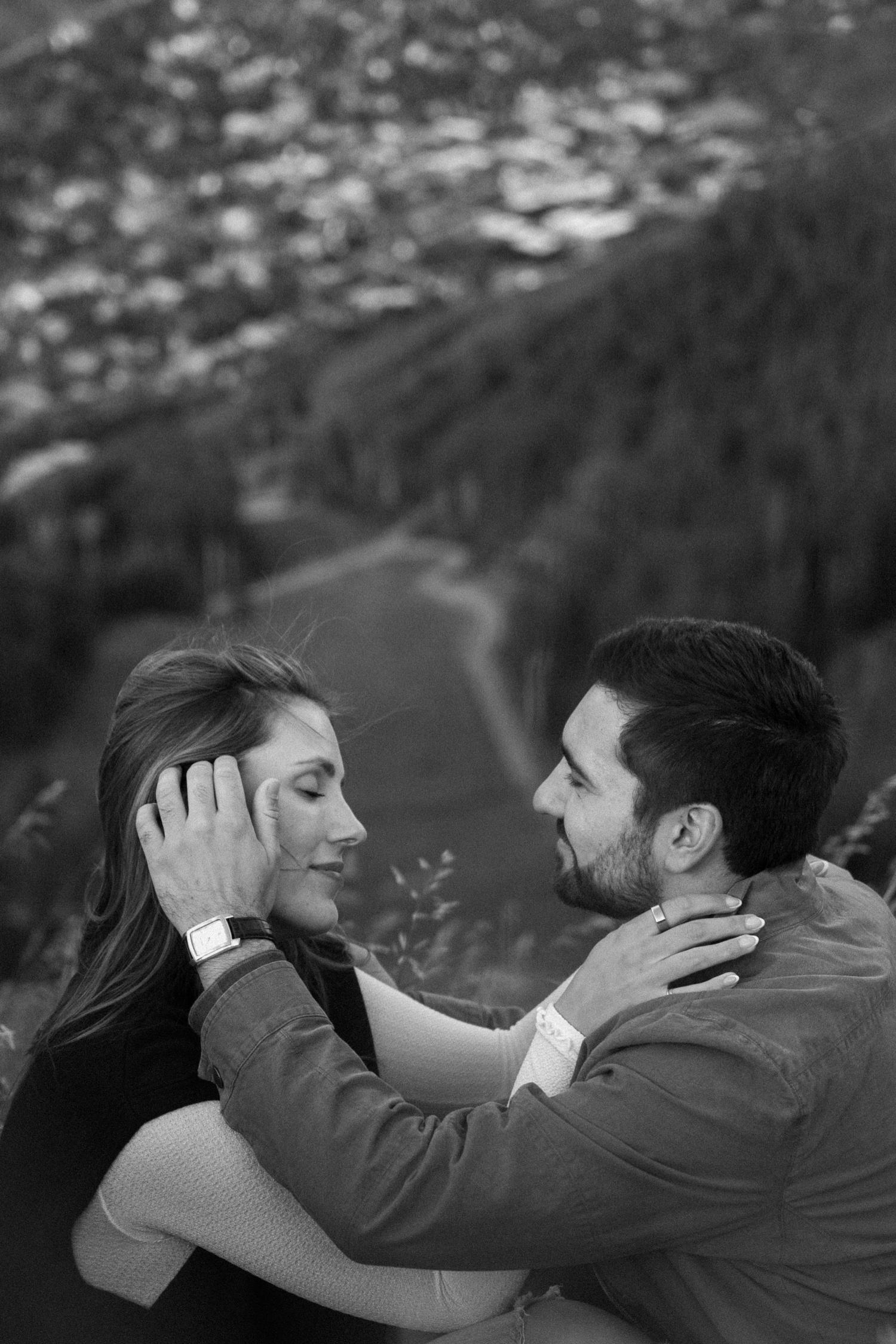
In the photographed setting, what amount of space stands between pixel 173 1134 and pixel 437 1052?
586 millimetres

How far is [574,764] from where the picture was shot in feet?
5.41

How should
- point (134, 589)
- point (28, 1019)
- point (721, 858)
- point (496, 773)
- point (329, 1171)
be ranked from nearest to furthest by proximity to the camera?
1. point (329, 1171)
2. point (721, 858)
3. point (28, 1019)
4. point (496, 773)
5. point (134, 589)

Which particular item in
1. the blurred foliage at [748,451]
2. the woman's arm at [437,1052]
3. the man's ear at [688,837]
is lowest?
the blurred foliage at [748,451]

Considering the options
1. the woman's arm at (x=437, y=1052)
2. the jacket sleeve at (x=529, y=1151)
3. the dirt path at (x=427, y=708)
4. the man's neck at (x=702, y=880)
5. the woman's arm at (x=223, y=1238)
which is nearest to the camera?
the jacket sleeve at (x=529, y=1151)

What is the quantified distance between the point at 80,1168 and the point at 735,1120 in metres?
0.66

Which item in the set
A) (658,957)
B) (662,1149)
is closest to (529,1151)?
(662,1149)

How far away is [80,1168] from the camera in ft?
4.62

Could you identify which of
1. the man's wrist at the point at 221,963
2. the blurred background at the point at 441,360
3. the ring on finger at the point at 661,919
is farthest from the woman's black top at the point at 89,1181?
the blurred background at the point at 441,360

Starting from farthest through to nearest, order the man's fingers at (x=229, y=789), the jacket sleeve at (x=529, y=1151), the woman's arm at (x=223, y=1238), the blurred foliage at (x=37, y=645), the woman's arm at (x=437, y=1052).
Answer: the blurred foliage at (x=37, y=645) → the woman's arm at (x=437, y=1052) → the man's fingers at (x=229, y=789) → the woman's arm at (x=223, y=1238) → the jacket sleeve at (x=529, y=1151)

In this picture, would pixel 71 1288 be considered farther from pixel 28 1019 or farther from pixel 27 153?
pixel 27 153

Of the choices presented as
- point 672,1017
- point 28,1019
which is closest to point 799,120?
point 28,1019

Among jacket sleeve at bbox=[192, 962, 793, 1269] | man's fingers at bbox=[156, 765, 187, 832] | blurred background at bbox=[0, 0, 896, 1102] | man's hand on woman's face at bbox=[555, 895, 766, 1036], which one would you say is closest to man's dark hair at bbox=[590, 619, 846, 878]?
man's hand on woman's face at bbox=[555, 895, 766, 1036]

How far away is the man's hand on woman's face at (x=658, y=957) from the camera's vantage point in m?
1.44

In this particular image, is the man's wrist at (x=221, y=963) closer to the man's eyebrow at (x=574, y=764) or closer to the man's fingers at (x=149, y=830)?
the man's fingers at (x=149, y=830)
